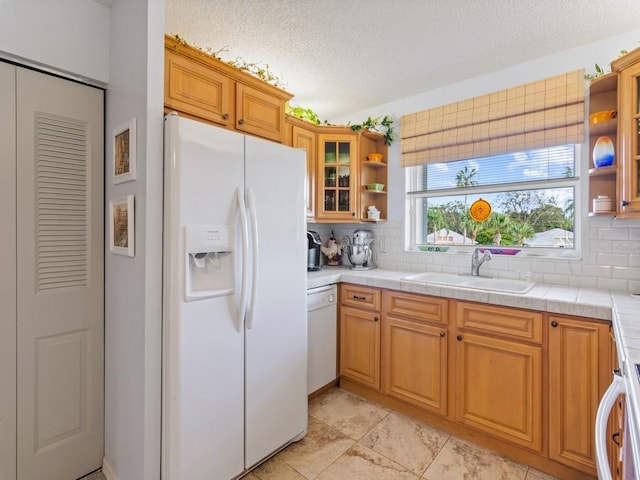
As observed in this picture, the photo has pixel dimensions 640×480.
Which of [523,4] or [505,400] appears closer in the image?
[523,4]

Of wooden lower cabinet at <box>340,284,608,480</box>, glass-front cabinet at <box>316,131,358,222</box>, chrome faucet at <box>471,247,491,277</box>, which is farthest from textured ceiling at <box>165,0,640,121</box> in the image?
wooden lower cabinet at <box>340,284,608,480</box>

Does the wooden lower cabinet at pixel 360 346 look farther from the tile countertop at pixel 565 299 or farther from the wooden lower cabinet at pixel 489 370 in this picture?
the tile countertop at pixel 565 299

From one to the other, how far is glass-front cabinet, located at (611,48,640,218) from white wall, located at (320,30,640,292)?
364 millimetres

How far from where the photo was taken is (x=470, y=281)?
7.90ft

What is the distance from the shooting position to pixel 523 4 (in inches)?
67.7

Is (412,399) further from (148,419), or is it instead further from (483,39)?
(483,39)

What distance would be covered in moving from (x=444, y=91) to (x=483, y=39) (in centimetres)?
65

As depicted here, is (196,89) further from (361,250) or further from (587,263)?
(587,263)

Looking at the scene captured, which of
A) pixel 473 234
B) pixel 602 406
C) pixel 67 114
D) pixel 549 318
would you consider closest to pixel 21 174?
pixel 67 114

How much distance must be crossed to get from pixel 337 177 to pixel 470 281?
4.48ft

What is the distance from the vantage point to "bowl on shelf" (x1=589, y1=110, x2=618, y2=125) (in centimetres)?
183

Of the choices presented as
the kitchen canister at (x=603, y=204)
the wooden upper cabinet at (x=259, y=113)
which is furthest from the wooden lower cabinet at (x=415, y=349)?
the wooden upper cabinet at (x=259, y=113)

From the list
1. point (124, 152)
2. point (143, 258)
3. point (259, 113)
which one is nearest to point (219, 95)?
point (259, 113)

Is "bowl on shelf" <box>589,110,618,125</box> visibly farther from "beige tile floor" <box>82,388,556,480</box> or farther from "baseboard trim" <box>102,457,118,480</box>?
"baseboard trim" <box>102,457,118,480</box>
